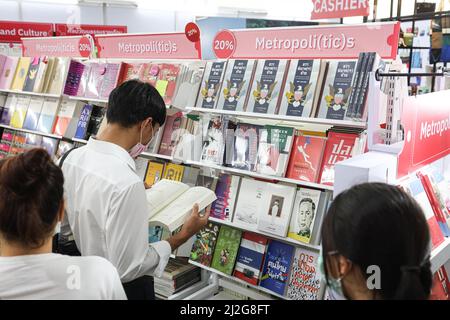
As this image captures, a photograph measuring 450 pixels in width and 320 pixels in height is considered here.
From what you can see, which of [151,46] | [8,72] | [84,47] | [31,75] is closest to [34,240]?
[151,46]

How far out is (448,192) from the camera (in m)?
2.56

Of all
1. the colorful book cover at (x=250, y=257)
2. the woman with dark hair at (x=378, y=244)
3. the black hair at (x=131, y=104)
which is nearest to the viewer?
the woman with dark hair at (x=378, y=244)

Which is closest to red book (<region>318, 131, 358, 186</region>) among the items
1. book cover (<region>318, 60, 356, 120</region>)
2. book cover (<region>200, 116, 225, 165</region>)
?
book cover (<region>318, 60, 356, 120</region>)

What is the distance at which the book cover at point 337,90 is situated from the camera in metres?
2.76

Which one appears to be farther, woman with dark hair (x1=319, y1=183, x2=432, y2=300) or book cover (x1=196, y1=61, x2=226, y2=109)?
book cover (x1=196, y1=61, x2=226, y2=109)

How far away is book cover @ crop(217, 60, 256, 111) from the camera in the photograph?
3.27 meters

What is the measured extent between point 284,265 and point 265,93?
1300 millimetres

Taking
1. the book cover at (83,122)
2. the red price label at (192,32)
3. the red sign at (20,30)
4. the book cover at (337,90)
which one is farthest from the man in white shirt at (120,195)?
the red sign at (20,30)

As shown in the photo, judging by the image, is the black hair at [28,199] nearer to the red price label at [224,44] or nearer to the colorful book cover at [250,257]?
the colorful book cover at [250,257]

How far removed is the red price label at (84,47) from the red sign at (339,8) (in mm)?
3025

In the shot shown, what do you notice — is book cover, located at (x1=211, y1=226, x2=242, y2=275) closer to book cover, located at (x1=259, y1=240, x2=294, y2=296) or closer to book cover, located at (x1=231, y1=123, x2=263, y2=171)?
book cover, located at (x1=259, y1=240, x2=294, y2=296)

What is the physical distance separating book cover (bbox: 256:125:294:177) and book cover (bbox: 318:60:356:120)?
1.10 feet

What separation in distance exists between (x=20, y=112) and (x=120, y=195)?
14.8 feet
